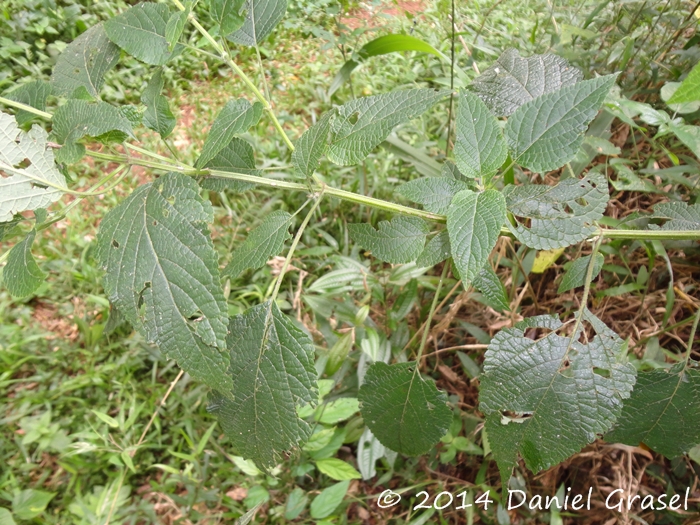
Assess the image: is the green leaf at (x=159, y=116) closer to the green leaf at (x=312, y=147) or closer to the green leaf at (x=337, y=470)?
the green leaf at (x=312, y=147)

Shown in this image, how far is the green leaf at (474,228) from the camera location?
0.64m

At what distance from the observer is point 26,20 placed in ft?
10.3

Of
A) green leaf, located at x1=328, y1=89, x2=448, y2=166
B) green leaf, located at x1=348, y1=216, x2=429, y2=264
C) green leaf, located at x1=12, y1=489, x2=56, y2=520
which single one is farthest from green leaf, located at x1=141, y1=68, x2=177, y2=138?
green leaf, located at x1=12, y1=489, x2=56, y2=520

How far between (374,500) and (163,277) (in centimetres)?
135

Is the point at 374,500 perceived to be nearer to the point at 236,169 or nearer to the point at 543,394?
the point at 543,394

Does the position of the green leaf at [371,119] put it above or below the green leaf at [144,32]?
below

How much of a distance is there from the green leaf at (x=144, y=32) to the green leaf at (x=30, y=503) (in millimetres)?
1651

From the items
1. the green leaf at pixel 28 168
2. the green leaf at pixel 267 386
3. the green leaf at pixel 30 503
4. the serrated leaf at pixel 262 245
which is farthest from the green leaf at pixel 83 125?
the green leaf at pixel 30 503

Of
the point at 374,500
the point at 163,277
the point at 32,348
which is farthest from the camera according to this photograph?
the point at 32,348

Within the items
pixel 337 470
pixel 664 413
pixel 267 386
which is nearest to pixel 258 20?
pixel 267 386

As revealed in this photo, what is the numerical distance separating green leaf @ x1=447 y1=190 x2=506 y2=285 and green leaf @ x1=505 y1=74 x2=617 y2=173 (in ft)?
0.41

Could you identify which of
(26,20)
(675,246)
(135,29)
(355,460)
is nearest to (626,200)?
(675,246)

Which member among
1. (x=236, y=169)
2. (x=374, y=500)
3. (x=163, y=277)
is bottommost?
(x=374, y=500)

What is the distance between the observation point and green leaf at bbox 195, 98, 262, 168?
0.73m
